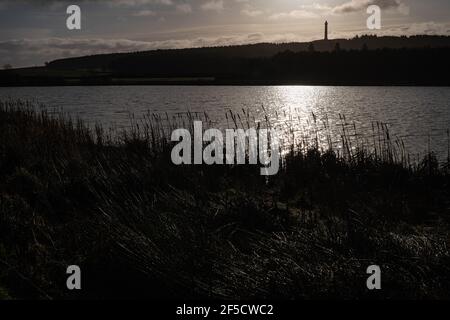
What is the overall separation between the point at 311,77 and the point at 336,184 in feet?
275

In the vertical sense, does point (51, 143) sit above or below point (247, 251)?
above

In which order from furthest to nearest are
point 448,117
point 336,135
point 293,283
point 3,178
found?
point 448,117 → point 336,135 → point 3,178 → point 293,283

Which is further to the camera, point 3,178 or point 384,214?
point 3,178

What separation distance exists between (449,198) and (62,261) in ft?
27.7

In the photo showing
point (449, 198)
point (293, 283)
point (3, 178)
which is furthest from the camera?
point (449, 198)

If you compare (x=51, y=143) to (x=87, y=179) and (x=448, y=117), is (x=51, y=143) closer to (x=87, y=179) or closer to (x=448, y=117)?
(x=87, y=179)

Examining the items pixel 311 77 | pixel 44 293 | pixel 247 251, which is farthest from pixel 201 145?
pixel 311 77

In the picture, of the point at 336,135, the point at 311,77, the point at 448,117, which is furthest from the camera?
the point at 311,77

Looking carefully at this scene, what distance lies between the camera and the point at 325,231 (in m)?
6.49

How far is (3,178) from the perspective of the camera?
382 inches

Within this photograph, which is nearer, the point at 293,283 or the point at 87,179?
the point at 293,283

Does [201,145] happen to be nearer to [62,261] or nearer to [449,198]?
[449,198]

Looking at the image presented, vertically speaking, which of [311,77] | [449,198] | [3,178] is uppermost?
[311,77]

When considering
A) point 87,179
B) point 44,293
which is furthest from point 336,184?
point 44,293
